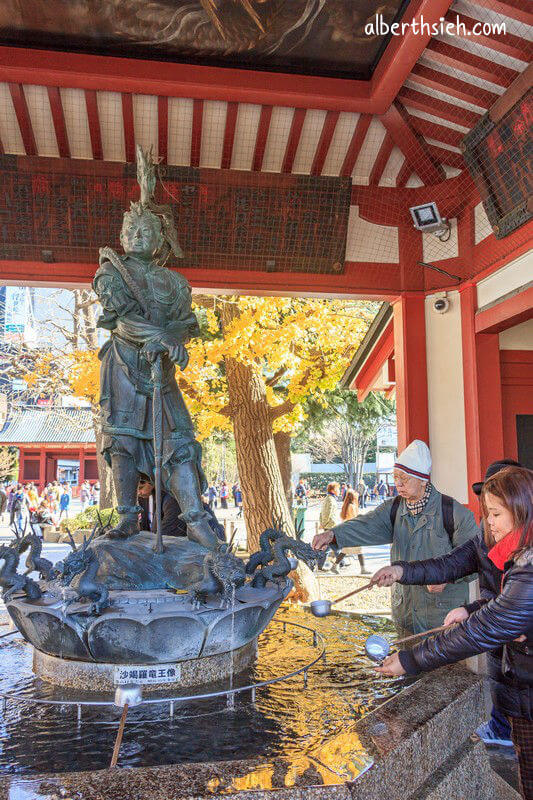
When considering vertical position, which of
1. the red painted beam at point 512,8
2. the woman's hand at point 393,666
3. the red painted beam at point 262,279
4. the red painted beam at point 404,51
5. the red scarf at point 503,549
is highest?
the red painted beam at point 404,51

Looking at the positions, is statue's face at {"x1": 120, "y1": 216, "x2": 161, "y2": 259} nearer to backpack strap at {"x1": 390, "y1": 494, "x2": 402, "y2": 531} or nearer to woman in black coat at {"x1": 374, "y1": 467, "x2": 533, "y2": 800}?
backpack strap at {"x1": 390, "y1": 494, "x2": 402, "y2": 531}

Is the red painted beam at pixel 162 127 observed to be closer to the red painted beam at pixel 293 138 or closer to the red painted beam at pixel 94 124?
the red painted beam at pixel 94 124

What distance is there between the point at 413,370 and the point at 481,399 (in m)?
0.76

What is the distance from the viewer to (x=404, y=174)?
22.5ft

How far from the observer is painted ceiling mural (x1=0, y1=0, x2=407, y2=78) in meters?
5.28

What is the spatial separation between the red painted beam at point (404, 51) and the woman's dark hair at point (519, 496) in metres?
4.16

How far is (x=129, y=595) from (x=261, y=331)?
5.83 metres

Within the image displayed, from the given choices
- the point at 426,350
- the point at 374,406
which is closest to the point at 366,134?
the point at 426,350

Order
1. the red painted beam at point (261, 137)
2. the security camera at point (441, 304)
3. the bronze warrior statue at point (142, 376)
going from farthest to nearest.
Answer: the security camera at point (441, 304) < the red painted beam at point (261, 137) < the bronze warrior statue at point (142, 376)

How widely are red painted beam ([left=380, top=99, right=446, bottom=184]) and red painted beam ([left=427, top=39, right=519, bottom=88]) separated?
2.31 feet

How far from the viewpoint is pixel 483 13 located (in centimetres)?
489

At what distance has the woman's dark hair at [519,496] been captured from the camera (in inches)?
77.7

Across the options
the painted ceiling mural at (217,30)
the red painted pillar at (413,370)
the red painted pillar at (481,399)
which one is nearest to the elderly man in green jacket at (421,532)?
the red painted pillar at (481,399)

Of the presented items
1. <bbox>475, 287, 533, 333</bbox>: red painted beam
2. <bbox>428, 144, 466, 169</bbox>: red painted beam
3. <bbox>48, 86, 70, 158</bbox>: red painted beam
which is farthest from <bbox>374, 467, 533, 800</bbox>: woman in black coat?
<bbox>48, 86, 70, 158</bbox>: red painted beam
